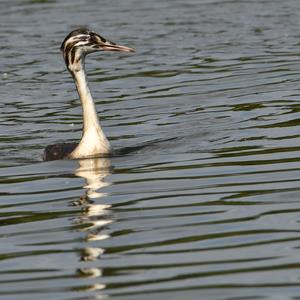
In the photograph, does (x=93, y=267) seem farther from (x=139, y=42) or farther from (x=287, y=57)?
(x=139, y=42)

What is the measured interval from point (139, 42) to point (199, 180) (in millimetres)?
13021

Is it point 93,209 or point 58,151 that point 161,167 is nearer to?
point 58,151

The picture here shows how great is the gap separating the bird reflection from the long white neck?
0.70 ft

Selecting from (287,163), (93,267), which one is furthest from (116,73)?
(93,267)

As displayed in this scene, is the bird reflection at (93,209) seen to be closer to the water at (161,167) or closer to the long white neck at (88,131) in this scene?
the water at (161,167)

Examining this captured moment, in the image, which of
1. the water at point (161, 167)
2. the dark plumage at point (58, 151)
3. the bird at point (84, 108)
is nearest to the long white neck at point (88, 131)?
the bird at point (84, 108)

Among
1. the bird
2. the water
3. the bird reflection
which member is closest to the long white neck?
the bird

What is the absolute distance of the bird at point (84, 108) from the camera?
1567 centimetres

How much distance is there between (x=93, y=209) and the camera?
12039 millimetres

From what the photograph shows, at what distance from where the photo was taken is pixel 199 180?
13305 millimetres

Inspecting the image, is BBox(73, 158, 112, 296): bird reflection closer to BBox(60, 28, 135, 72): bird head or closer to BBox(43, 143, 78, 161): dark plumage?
BBox(43, 143, 78, 161): dark plumage

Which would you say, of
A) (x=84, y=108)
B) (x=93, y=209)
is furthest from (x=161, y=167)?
(x=93, y=209)

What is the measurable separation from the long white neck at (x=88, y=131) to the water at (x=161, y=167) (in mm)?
353

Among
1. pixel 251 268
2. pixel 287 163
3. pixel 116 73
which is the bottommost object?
pixel 251 268
